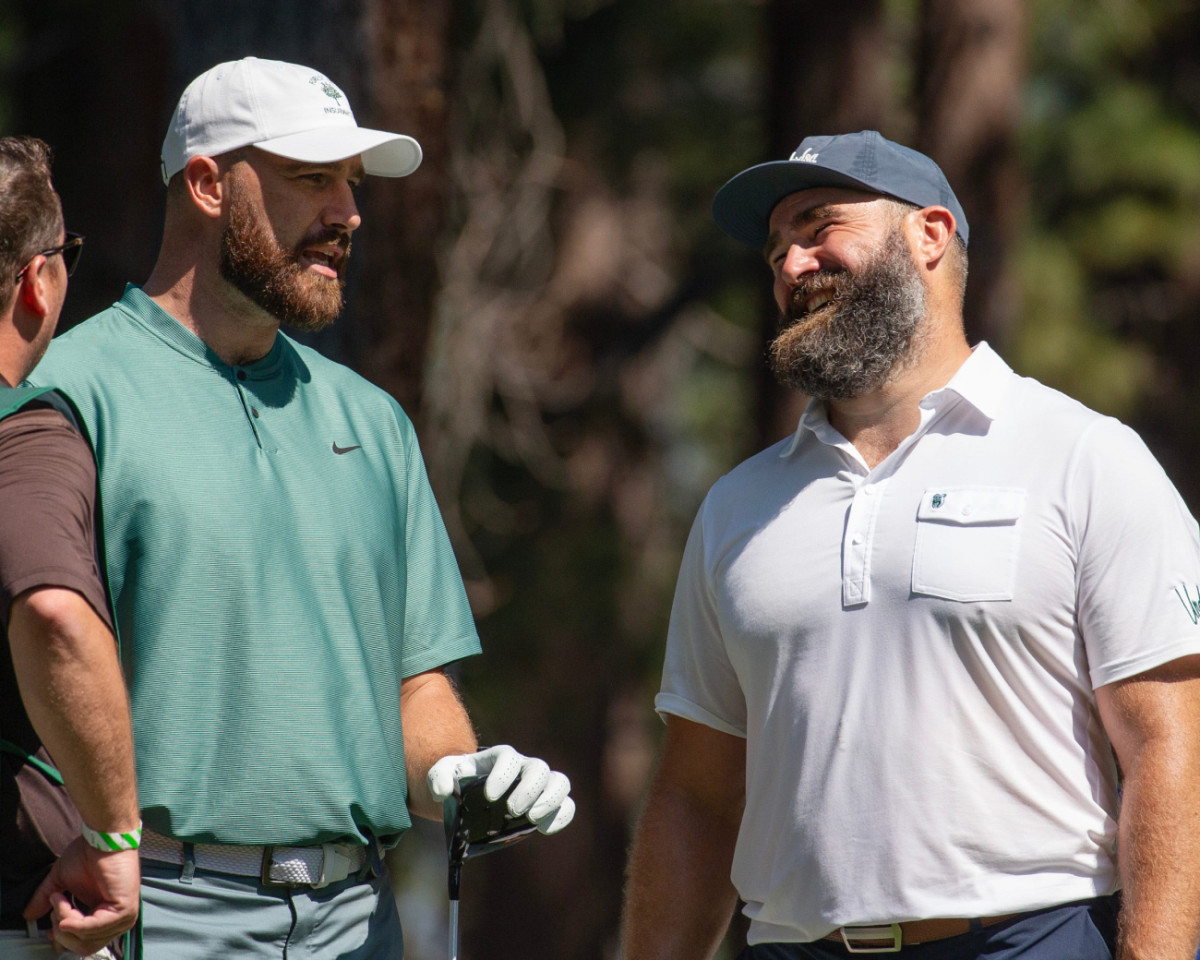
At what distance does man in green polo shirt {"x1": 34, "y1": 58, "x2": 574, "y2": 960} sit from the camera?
2.82 meters

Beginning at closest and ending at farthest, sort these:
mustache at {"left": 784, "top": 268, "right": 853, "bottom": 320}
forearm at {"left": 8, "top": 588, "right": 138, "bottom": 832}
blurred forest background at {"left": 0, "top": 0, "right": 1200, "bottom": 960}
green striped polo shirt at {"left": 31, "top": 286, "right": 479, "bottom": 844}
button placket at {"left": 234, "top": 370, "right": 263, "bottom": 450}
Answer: forearm at {"left": 8, "top": 588, "right": 138, "bottom": 832}
green striped polo shirt at {"left": 31, "top": 286, "right": 479, "bottom": 844}
button placket at {"left": 234, "top": 370, "right": 263, "bottom": 450}
mustache at {"left": 784, "top": 268, "right": 853, "bottom": 320}
blurred forest background at {"left": 0, "top": 0, "right": 1200, "bottom": 960}

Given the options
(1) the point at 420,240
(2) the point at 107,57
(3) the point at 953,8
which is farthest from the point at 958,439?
(2) the point at 107,57

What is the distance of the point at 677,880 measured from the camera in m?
3.48

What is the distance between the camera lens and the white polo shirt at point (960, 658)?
296 cm

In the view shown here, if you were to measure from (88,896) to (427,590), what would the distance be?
38.7 inches

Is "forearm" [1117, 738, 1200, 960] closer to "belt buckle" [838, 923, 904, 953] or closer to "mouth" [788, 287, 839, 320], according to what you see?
"belt buckle" [838, 923, 904, 953]

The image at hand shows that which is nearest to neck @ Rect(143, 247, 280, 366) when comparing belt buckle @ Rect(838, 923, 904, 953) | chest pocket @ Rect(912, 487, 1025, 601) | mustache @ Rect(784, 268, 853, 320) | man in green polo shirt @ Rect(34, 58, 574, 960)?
man in green polo shirt @ Rect(34, 58, 574, 960)

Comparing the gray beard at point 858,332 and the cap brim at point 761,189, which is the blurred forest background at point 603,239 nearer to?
the cap brim at point 761,189

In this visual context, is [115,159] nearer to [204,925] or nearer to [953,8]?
[953,8]

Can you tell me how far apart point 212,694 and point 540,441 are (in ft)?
26.6

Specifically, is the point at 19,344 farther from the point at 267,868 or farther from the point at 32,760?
the point at 267,868

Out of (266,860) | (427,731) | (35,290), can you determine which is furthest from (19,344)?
(427,731)

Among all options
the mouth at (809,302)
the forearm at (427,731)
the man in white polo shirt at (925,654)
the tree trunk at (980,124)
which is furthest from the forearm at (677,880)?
the tree trunk at (980,124)

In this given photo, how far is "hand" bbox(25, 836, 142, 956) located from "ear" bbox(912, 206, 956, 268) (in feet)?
6.38
